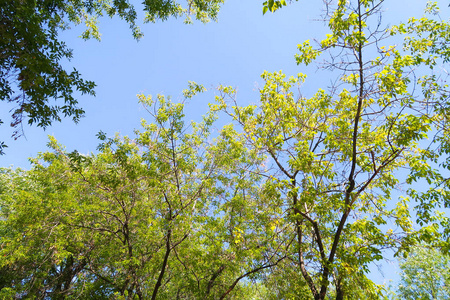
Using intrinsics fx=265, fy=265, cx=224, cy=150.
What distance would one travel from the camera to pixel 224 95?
901 cm

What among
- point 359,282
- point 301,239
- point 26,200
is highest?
point 26,200

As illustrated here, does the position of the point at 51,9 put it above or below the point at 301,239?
above

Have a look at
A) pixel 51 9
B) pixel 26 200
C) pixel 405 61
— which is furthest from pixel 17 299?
pixel 405 61

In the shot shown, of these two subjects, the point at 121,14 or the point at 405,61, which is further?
the point at 121,14

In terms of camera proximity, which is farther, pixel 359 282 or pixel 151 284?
pixel 151 284

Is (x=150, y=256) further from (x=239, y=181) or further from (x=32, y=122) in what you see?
(x=32, y=122)

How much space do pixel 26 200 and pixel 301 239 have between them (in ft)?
32.4

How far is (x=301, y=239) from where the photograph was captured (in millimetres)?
7707

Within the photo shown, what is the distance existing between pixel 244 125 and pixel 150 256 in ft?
17.0

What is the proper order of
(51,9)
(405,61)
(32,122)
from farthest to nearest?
(405,61) < (51,9) < (32,122)

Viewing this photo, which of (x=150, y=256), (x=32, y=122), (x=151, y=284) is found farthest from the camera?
(x=151, y=284)

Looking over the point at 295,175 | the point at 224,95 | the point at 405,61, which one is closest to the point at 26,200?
the point at 224,95

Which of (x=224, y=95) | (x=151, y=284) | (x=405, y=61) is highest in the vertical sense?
(x=224, y=95)

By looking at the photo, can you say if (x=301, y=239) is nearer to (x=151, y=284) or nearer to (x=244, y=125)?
(x=244, y=125)
